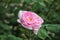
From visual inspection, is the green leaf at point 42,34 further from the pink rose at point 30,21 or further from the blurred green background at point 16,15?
the blurred green background at point 16,15

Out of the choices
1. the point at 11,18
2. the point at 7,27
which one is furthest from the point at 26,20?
the point at 11,18

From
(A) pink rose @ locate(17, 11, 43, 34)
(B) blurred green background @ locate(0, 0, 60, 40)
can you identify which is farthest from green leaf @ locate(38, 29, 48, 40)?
(B) blurred green background @ locate(0, 0, 60, 40)

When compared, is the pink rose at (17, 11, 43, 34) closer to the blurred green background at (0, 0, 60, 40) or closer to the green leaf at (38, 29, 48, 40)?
the green leaf at (38, 29, 48, 40)

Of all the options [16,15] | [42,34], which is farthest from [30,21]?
[16,15]

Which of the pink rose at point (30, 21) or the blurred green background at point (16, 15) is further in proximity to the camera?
the blurred green background at point (16, 15)

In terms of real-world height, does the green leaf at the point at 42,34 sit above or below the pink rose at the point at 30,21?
below

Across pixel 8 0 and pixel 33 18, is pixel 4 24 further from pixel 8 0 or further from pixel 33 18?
pixel 33 18

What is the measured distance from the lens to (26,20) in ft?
3.77

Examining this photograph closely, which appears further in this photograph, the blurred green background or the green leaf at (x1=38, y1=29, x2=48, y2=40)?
the blurred green background

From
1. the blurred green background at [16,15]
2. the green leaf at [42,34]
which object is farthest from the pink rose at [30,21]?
the blurred green background at [16,15]

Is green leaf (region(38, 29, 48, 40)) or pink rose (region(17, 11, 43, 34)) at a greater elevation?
pink rose (region(17, 11, 43, 34))

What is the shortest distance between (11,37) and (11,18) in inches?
15.3

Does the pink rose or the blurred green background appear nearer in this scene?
the pink rose

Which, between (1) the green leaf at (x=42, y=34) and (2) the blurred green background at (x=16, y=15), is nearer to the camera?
(1) the green leaf at (x=42, y=34)
